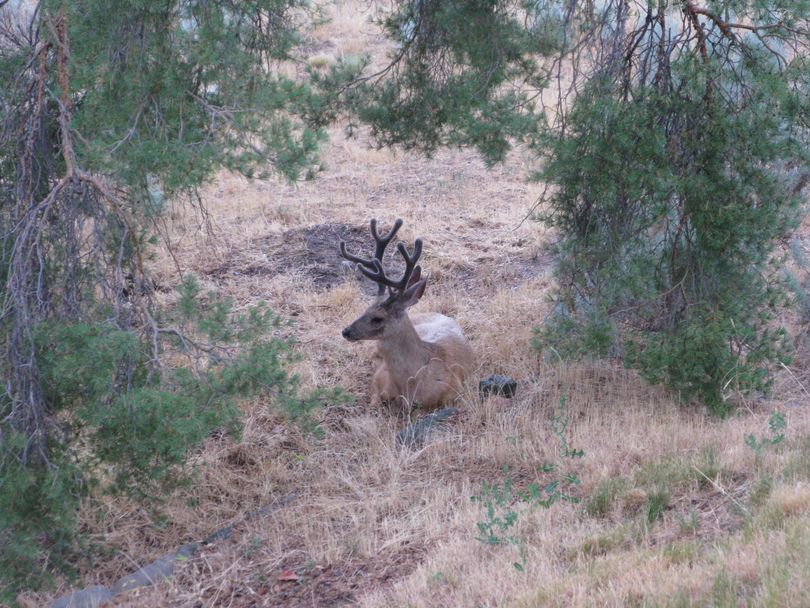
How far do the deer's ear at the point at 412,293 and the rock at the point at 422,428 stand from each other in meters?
1.04

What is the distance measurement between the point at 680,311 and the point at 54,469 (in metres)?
4.95

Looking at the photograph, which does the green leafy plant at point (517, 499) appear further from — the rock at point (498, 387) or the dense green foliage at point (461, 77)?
the dense green foliage at point (461, 77)

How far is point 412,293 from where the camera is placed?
9242mm

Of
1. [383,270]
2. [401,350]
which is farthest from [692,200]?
[401,350]

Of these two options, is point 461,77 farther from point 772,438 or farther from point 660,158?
point 772,438

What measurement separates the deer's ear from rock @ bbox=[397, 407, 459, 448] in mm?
1035

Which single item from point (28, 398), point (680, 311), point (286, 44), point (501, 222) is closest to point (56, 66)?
point (286, 44)

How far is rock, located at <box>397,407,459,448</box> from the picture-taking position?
830cm

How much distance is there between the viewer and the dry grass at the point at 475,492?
15.5 ft

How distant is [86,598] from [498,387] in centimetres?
412

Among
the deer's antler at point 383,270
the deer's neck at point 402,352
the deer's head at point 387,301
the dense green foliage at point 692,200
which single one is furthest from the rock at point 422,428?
the dense green foliage at point 692,200

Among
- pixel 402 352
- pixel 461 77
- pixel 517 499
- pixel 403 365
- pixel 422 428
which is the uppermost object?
pixel 461 77

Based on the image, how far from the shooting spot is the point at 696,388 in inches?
310

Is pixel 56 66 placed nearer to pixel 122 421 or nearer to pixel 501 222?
pixel 122 421
